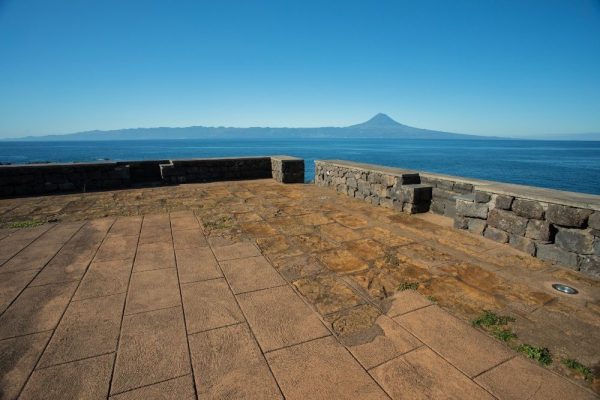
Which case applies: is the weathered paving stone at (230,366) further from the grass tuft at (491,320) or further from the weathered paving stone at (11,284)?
the weathered paving stone at (11,284)

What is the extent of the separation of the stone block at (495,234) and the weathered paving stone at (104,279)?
5.53m

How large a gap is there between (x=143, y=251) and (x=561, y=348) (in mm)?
5032

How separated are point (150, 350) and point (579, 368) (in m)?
3.41

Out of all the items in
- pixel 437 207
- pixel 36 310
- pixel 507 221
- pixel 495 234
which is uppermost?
pixel 507 221

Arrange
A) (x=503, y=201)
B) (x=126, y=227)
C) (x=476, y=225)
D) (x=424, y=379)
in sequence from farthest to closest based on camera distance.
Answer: (x=126, y=227), (x=476, y=225), (x=503, y=201), (x=424, y=379)

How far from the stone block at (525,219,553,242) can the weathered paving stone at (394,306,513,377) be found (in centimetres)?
249

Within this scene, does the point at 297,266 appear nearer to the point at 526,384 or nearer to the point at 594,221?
the point at 526,384

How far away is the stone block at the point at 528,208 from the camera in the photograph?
4258 mm

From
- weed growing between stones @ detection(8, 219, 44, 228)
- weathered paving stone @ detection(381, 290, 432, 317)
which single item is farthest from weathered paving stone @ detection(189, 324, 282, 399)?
weed growing between stones @ detection(8, 219, 44, 228)

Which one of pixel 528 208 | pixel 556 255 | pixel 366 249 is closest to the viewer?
pixel 556 255

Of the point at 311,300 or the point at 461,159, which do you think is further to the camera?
the point at 461,159

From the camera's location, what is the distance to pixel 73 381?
212 cm

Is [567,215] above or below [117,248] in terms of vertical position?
above

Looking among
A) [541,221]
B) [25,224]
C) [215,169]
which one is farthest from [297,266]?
[215,169]
